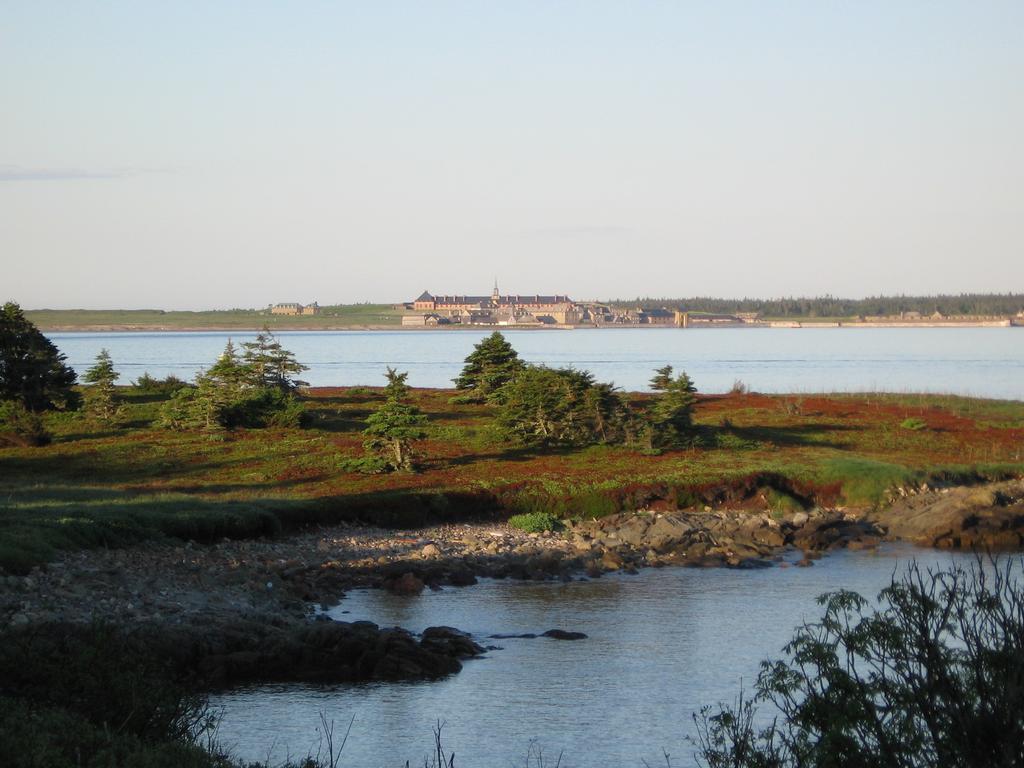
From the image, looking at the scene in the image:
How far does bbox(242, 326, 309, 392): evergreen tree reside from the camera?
132 feet

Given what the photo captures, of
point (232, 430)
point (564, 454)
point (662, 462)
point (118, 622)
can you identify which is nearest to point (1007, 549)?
point (662, 462)

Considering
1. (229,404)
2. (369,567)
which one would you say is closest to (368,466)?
(229,404)

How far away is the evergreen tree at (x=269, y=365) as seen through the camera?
40.2m

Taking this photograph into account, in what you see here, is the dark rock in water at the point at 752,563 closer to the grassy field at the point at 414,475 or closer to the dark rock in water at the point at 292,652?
the grassy field at the point at 414,475

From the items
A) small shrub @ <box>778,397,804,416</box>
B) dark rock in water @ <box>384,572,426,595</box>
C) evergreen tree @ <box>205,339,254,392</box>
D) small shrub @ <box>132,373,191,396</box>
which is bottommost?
dark rock in water @ <box>384,572,426,595</box>

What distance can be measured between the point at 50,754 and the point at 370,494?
20.3 metres

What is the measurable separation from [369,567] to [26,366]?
760 inches

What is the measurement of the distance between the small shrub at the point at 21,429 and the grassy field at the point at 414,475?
1.59 feet

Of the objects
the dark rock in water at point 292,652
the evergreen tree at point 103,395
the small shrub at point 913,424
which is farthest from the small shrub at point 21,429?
the small shrub at point 913,424

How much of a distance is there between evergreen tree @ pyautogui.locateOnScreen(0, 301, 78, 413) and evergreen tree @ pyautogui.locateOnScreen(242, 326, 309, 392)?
6171mm

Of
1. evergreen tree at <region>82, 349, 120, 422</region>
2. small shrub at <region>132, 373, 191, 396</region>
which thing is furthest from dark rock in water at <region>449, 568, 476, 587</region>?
small shrub at <region>132, 373, 191, 396</region>

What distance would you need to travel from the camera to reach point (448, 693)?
51.2 feet

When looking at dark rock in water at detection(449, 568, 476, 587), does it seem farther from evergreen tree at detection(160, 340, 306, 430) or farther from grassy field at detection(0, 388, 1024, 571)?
evergreen tree at detection(160, 340, 306, 430)

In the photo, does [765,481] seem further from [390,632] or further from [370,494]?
[390,632]
